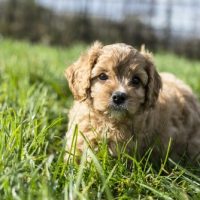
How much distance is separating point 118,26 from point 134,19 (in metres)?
0.78

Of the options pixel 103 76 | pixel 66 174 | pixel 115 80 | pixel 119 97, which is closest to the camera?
pixel 66 174

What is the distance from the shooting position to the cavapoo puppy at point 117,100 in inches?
158

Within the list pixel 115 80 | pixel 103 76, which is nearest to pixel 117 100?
pixel 115 80

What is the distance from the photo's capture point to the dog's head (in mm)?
3969

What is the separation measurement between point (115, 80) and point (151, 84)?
1.30 feet

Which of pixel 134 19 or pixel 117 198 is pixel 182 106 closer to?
pixel 117 198

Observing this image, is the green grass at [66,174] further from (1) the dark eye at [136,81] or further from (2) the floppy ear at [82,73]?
(1) the dark eye at [136,81]

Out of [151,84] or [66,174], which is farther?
[151,84]

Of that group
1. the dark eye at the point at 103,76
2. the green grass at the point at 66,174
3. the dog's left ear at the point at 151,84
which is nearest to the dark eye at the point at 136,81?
the dog's left ear at the point at 151,84

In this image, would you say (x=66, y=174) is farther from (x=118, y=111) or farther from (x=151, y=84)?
(x=151, y=84)

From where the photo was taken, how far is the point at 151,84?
434 centimetres

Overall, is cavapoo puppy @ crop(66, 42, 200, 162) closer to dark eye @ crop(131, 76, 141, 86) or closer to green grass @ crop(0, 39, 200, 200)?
dark eye @ crop(131, 76, 141, 86)

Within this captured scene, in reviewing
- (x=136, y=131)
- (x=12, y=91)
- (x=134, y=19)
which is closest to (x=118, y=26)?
(x=134, y=19)

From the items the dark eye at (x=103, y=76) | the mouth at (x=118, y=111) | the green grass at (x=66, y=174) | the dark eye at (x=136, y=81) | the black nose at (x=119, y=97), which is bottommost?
the green grass at (x=66, y=174)
